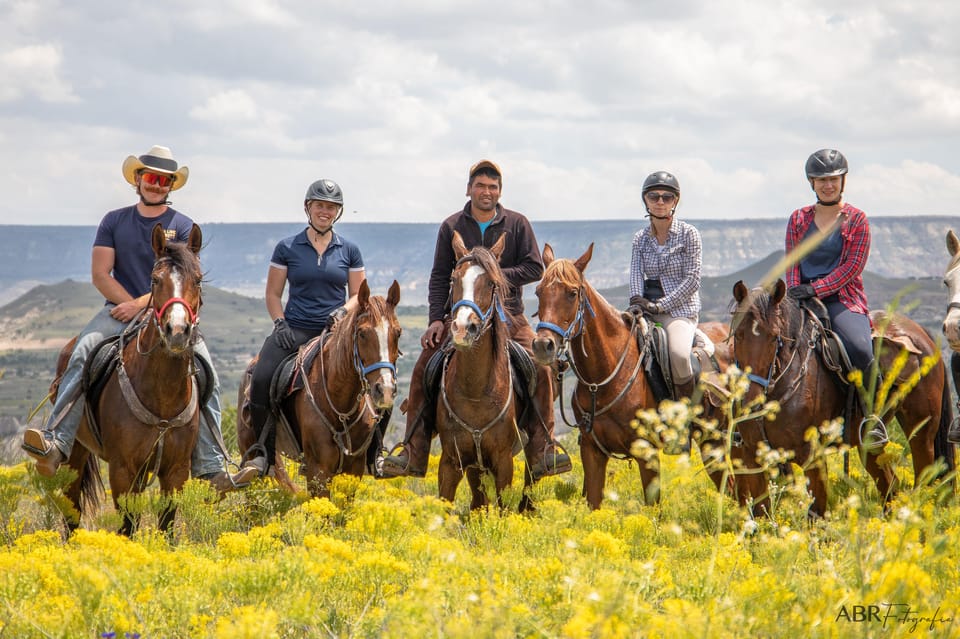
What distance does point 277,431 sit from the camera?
372 inches

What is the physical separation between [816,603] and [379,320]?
522cm

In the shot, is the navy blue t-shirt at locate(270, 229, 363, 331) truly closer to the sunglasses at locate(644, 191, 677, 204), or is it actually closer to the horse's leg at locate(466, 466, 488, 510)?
the horse's leg at locate(466, 466, 488, 510)

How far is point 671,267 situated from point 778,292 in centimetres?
135

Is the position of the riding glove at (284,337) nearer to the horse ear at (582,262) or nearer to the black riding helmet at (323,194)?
the black riding helmet at (323,194)

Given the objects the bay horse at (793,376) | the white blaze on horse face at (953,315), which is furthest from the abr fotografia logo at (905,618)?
the bay horse at (793,376)

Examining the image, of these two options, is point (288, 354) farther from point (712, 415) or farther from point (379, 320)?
point (712, 415)

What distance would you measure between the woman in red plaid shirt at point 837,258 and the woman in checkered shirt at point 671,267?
1.04m

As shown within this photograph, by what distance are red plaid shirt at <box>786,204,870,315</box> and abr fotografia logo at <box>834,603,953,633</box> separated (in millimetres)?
5290

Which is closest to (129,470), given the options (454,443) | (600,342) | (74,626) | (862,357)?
(454,443)

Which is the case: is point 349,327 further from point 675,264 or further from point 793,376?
point 793,376

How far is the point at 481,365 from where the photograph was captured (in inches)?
315

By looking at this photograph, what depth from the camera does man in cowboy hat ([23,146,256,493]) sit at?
767 centimetres

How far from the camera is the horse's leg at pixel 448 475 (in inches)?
327

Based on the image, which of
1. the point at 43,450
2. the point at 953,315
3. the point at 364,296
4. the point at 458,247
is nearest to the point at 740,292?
the point at 953,315
